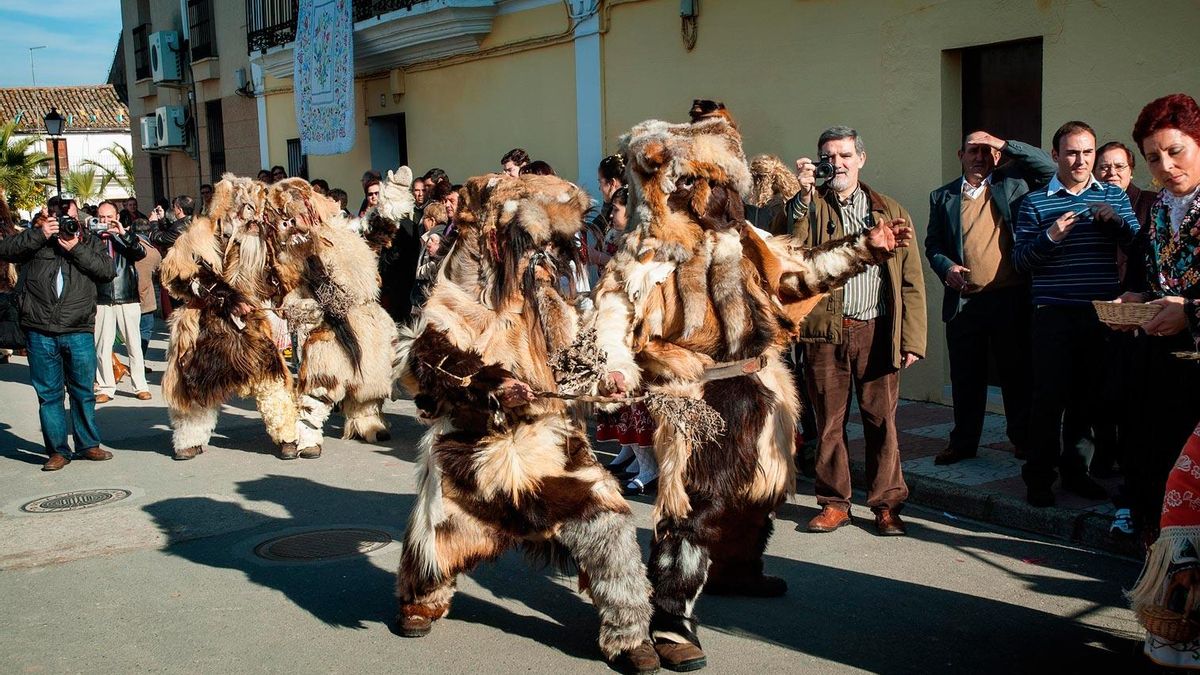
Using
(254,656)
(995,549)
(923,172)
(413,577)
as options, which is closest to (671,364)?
(413,577)

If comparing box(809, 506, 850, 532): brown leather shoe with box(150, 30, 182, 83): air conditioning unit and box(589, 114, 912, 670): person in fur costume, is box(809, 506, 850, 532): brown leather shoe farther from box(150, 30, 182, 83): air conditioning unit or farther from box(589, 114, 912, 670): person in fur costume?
box(150, 30, 182, 83): air conditioning unit

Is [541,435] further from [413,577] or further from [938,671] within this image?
[938,671]

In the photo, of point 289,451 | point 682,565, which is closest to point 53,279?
point 289,451

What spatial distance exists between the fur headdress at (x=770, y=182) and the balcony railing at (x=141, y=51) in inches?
877

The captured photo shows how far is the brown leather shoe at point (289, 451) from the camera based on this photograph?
8812 millimetres

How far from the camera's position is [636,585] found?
14.5ft

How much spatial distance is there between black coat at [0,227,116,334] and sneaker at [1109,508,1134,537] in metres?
7.22

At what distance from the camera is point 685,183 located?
460 centimetres

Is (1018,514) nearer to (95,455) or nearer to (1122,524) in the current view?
(1122,524)

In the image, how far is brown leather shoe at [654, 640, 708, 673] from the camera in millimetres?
4484

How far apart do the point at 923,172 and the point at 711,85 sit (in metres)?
2.91

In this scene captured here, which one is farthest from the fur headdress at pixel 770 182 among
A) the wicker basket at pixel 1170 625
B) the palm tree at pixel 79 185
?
the palm tree at pixel 79 185

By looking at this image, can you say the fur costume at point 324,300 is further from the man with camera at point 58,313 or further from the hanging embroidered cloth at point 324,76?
the hanging embroidered cloth at point 324,76

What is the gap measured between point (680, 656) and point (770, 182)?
4.78m
